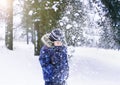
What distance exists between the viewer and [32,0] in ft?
58.7

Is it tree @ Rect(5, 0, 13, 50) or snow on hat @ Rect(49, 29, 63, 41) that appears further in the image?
tree @ Rect(5, 0, 13, 50)

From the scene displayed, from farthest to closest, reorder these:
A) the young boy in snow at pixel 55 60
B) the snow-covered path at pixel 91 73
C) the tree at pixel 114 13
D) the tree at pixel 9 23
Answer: the tree at pixel 9 23 < the tree at pixel 114 13 < the snow-covered path at pixel 91 73 < the young boy in snow at pixel 55 60

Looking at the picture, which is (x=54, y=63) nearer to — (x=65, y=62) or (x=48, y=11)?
(x=65, y=62)

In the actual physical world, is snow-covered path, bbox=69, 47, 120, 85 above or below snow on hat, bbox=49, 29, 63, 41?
below

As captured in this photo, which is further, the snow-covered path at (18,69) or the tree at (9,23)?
the tree at (9,23)

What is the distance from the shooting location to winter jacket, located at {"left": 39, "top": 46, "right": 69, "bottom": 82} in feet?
24.8

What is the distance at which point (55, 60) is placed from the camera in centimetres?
757

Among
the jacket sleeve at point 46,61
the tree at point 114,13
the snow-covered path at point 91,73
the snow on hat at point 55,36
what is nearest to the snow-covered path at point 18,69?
the snow-covered path at point 91,73

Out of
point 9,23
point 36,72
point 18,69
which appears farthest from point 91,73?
point 9,23

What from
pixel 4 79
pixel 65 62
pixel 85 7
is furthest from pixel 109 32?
pixel 65 62

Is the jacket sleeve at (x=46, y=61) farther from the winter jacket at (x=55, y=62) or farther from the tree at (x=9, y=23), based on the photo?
the tree at (x=9, y=23)

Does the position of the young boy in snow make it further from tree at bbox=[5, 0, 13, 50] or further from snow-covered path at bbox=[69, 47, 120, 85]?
tree at bbox=[5, 0, 13, 50]

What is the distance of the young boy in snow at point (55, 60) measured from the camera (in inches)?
298

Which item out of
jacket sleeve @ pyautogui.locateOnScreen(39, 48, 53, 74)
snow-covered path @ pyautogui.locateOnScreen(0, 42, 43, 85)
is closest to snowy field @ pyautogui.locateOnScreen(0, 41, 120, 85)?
snow-covered path @ pyautogui.locateOnScreen(0, 42, 43, 85)
